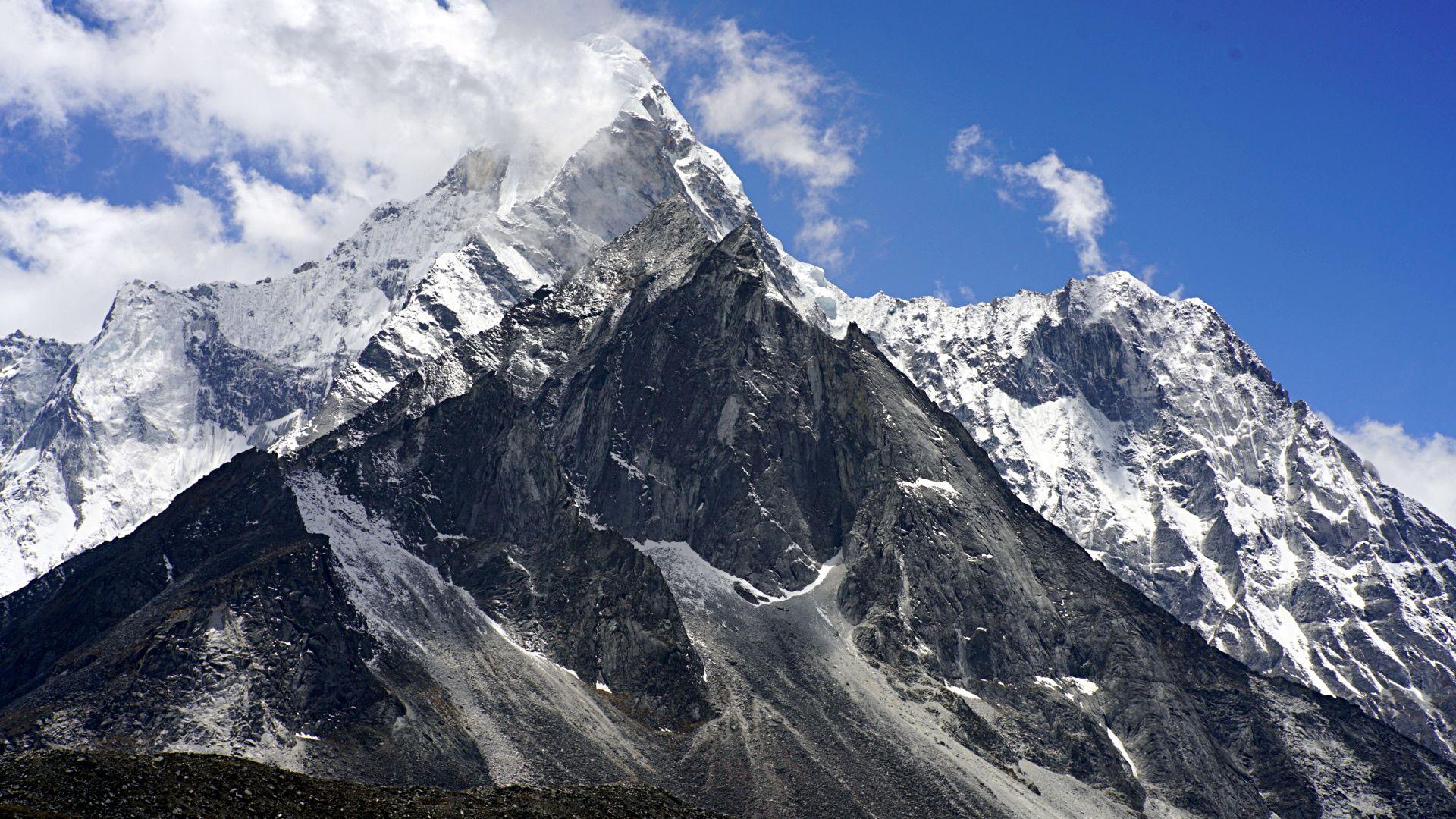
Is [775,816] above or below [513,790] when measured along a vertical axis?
above

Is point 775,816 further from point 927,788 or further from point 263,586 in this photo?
point 263,586

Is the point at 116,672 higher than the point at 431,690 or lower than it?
lower

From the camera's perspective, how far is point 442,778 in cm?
17512

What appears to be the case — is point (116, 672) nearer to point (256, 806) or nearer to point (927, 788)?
point (256, 806)

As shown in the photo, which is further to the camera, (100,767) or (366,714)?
(366,714)

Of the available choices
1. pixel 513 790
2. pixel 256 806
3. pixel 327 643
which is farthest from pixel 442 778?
pixel 256 806

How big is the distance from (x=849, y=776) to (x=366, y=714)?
57.9m

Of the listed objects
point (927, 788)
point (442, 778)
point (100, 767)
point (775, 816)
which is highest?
point (927, 788)

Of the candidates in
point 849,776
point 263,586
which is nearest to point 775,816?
point 849,776

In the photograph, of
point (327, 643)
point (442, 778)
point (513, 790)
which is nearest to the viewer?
point (513, 790)

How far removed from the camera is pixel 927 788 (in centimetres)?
19575

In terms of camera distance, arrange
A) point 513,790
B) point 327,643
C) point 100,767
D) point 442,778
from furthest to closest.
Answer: point 327,643 → point 442,778 → point 513,790 → point 100,767

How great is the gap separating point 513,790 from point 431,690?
7235cm

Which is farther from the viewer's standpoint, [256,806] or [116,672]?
[116,672]
